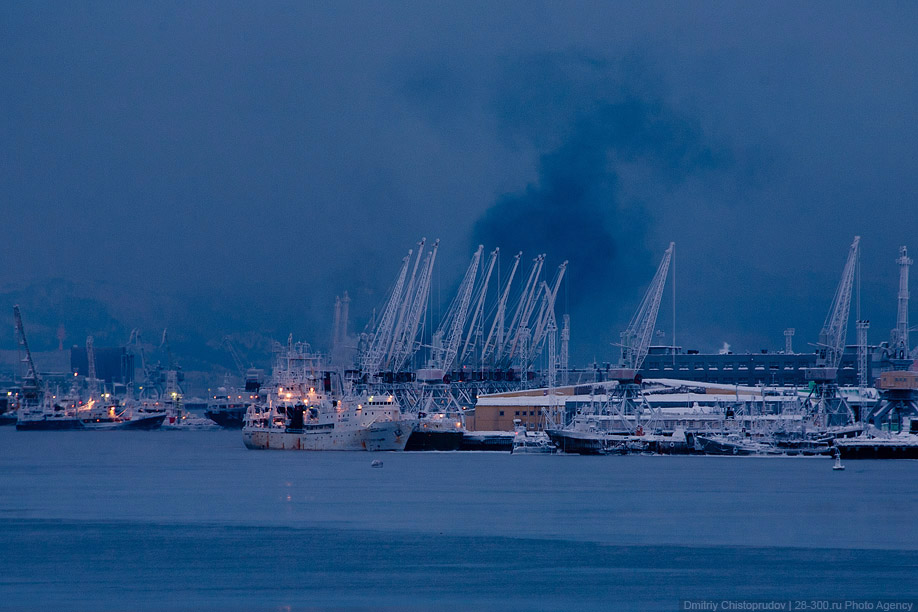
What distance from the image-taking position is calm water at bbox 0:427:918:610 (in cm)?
2462

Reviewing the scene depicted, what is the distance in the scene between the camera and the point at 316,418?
91.6m

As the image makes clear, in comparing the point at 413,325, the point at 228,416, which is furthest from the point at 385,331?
the point at 228,416

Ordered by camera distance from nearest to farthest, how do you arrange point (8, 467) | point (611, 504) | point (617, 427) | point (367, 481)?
point (611, 504) → point (367, 481) → point (8, 467) → point (617, 427)

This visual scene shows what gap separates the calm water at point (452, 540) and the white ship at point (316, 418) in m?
Result: 24.1

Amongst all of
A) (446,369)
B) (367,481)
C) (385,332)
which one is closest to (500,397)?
(446,369)

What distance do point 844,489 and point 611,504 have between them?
40.5ft

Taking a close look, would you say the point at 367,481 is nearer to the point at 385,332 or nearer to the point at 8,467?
the point at 8,467

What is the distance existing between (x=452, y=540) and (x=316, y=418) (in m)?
59.8

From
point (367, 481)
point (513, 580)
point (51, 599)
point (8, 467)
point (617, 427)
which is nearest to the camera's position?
point (51, 599)

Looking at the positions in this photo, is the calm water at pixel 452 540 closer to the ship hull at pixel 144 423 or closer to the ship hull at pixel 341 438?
the ship hull at pixel 341 438

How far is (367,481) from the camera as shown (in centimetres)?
5466

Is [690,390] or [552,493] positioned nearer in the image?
[552,493]

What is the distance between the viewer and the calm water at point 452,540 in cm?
2462

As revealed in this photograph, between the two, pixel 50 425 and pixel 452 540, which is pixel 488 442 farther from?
pixel 50 425
